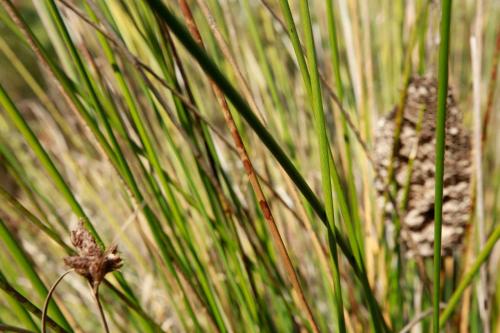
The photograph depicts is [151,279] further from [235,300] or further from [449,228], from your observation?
[449,228]

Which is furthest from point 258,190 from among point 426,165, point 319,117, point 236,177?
point 236,177

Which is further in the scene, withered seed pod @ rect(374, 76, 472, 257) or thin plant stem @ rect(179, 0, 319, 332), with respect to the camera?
withered seed pod @ rect(374, 76, 472, 257)

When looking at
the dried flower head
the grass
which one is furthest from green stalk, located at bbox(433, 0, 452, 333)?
the dried flower head

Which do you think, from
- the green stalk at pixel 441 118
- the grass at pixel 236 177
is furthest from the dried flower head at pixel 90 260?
the green stalk at pixel 441 118

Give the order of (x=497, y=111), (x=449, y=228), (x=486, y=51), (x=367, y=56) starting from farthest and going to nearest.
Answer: (x=486, y=51) < (x=497, y=111) < (x=367, y=56) < (x=449, y=228)

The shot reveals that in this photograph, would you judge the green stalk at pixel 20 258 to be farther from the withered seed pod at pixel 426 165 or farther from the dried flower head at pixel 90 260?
the withered seed pod at pixel 426 165

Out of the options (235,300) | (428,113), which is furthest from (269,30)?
(235,300)

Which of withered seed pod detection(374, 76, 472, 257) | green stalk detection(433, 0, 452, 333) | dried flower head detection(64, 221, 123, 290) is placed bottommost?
dried flower head detection(64, 221, 123, 290)

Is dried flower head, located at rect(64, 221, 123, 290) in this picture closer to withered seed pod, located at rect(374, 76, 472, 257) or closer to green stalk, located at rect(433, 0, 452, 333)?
green stalk, located at rect(433, 0, 452, 333)
